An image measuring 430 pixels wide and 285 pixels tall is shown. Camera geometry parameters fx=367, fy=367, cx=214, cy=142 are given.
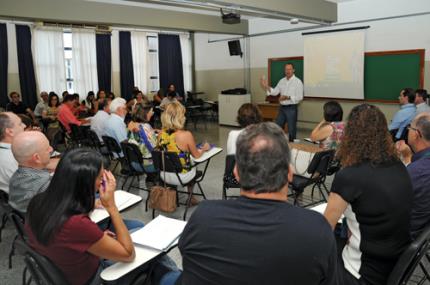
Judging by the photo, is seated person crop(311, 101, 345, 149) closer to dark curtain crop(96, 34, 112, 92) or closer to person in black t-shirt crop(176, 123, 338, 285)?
person in black t-shirt crop(176, 123, 338, 285)

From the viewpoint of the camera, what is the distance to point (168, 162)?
3.64 meters

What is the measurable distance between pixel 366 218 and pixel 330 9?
280 inches

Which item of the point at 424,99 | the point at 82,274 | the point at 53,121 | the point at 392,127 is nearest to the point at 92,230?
the point at 82,274

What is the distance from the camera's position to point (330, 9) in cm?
782

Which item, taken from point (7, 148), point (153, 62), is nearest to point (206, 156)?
point (7, 148)

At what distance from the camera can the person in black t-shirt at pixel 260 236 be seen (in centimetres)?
112

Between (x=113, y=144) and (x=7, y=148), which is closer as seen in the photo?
(x=7, y=148)

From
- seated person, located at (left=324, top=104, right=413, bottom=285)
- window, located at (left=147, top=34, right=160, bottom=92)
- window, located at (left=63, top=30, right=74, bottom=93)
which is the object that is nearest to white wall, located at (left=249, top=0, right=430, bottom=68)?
window, located at (left=147, top=34, right=160, bottom=92)

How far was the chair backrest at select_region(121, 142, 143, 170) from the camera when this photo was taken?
3.96 meters

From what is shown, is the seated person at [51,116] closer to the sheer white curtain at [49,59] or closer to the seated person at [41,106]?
the seated person at [41,106]

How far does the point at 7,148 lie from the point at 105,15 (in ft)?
17.4

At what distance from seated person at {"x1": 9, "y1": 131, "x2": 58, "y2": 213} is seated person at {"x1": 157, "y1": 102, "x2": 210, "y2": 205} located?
1.48m

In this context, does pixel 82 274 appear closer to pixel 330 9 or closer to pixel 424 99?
pixel 424 99

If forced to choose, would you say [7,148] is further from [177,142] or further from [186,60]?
[186,60]
